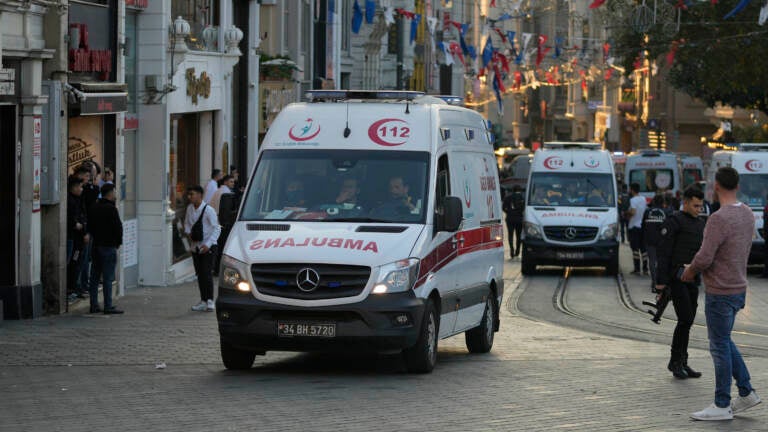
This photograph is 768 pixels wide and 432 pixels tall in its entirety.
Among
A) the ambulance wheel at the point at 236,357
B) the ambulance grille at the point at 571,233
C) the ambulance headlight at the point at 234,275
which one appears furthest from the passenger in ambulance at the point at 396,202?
the ambulance grille at the point at 571,233

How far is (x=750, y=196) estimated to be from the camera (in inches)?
1195

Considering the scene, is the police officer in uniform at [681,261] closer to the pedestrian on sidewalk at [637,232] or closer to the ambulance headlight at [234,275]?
the ambulance headlight at [234,275]

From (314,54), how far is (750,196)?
48.8ft

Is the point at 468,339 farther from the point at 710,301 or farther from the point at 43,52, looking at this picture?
the point at 43,52

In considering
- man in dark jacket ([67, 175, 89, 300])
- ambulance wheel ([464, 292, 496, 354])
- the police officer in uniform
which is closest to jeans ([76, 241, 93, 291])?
man in dark jacket ([67, 175, 89, 300])

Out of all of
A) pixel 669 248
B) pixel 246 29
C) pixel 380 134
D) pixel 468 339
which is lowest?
pixel 468 339

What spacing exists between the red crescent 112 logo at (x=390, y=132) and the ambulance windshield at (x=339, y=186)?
11cm

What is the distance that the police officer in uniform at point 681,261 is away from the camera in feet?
42.1

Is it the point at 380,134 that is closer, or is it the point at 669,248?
the point at 669,248

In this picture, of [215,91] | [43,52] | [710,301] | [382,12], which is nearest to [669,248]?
[710,301]

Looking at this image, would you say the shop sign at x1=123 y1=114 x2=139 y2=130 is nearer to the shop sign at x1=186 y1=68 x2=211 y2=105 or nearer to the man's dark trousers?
the shop sign at x1=186 y1=68 x2=211 y2=105

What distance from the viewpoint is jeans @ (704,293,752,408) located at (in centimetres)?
1054

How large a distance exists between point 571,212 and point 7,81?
48.3 feet

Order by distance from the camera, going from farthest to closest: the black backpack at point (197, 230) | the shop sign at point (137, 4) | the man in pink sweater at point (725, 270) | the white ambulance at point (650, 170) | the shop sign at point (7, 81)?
the white ambulance at point (650, 170) < the shop sign at point (137, 4) < the black backpack at point (197, 230) < the shop sign at point (7, 81) < the man in pink sweater at point (725, 270)
